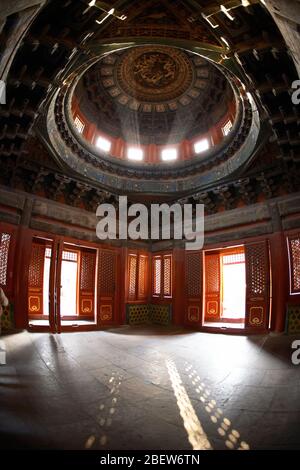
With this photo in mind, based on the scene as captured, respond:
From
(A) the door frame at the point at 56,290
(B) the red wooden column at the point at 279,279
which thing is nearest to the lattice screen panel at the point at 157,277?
(A) the door frame at the point at 56,290

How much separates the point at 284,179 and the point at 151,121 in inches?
331

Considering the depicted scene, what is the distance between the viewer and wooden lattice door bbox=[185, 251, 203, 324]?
10781 millimetres

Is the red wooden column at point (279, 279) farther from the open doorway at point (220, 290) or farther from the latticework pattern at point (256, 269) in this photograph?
the open doorway at point (220, 290)

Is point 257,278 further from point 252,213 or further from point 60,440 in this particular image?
point 60,440

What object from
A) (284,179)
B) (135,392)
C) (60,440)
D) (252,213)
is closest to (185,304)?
(252,213)

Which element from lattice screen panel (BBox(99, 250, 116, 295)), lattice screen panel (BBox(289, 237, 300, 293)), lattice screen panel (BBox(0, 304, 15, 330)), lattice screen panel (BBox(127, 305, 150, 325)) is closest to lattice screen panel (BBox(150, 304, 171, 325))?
lattice screen panel (BBox(127, 305, 150, 325))

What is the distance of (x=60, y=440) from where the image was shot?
2.38 meters

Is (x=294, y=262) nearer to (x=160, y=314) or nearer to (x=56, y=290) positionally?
(x=160, y=314)

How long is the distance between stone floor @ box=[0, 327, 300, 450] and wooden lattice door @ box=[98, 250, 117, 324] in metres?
4.23

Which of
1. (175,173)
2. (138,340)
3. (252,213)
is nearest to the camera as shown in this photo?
(138,340)

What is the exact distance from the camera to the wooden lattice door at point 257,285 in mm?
8930

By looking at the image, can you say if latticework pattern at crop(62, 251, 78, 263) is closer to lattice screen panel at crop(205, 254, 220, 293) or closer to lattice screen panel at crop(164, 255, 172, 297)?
lattice screen panel at crop(164, 255, 172, 297)

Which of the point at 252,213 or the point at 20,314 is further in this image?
the point at 252,213
